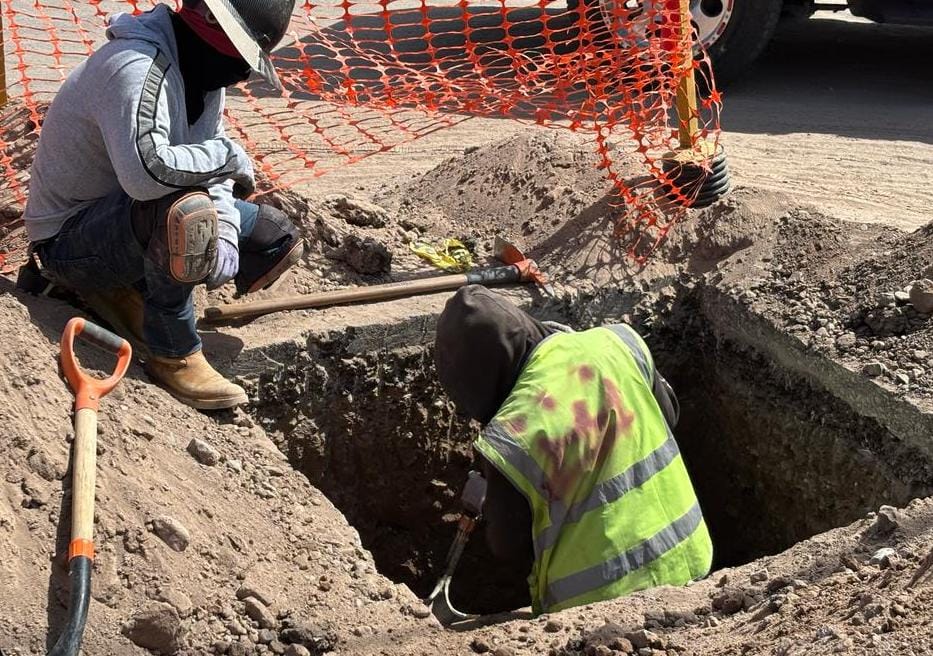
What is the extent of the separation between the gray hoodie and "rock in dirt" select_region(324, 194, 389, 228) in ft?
3.86

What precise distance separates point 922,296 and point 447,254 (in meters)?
2.00

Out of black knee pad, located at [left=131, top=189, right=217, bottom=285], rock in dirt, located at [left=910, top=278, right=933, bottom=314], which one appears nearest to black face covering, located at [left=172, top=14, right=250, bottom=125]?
black knee pad, located at [left=131, top=189, right=217, bottom=285]

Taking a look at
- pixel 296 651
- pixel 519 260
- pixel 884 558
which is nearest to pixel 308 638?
pixel 296 651

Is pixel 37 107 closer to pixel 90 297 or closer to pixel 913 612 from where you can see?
pixel 90 297

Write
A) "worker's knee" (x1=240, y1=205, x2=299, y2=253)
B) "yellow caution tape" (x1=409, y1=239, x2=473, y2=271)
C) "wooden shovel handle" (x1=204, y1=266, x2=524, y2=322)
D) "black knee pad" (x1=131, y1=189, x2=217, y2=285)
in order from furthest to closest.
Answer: "yellow caution tape" (x1=409, y1=239, x2=473, y2=271), "wooden shovel handle" (x1=204, y1=266, x2=524, y2=322), "worker's knee" (x1=240, y1=205, x2=299, y2=253), "black knee pad" (x1=131, y1=189, x2=217, y2=285)

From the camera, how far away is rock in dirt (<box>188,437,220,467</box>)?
384 centimetres

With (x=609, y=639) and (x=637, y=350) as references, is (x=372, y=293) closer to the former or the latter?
(x=637, y=350)

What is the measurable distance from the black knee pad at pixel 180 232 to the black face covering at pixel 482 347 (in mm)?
821

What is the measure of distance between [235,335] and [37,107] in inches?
76.7

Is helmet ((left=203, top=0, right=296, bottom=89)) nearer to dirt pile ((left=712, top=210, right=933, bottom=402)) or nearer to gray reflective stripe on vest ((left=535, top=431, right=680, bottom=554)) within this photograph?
gray reflective stripe on vest ((left=535, top=431, right=680, bottom=554))

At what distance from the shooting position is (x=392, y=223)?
18.2 ft

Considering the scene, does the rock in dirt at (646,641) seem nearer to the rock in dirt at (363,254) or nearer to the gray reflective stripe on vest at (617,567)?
the gray reflective stripe on vest at (617,567)

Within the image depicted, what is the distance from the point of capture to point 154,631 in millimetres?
3125

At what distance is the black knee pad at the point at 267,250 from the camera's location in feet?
14.6
